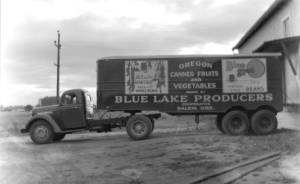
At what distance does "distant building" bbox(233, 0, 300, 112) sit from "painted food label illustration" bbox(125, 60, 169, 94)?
4205 mm

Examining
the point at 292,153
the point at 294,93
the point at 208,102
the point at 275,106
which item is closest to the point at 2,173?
the point at 292,153

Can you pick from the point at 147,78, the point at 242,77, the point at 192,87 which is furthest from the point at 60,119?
the point at 242,77

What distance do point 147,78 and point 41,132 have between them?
4667 millimetres

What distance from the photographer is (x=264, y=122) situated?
12.1m

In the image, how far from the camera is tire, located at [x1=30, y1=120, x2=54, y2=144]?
489 inches

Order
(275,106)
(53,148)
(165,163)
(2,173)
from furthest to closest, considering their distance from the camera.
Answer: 1. (275,106)
2. (53,148)
3. (165,163)
4. (2,173)

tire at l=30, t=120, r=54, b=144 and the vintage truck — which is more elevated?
the vintage truck

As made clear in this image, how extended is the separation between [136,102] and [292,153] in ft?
20.1

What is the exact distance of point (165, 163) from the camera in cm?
757

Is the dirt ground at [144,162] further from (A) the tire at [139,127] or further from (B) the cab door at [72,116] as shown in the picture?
(B) the cab door at [72,116]

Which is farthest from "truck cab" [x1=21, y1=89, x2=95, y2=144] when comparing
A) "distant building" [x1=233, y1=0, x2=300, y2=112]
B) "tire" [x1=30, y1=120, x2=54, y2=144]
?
"distant building" [x1=233, y1=0, x2=300, y2=112]

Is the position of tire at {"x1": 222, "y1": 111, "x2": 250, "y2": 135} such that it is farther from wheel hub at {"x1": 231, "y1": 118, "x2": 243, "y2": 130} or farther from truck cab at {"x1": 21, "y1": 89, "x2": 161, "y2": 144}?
truck cab at {"x1": 21, "y1": 89, "x2": 161, "y2": 144}

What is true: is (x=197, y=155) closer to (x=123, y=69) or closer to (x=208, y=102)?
(x=208, y=102)

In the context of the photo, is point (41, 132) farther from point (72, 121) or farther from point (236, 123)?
point (236, 123)
